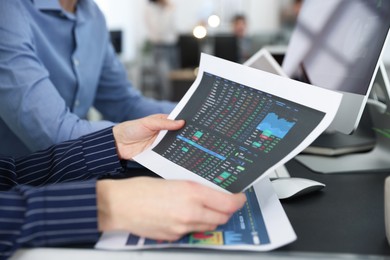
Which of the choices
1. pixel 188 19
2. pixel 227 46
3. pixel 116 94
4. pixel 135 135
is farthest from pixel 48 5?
pixel 188 19

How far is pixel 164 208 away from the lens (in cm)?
57

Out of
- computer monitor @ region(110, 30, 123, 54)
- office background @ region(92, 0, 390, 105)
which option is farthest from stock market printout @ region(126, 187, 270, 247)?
office background @ region(92, 0, 390, 105)

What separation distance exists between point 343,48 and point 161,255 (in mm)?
707

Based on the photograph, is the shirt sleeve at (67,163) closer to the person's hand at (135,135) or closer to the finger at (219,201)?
the person's hand at (135,135)

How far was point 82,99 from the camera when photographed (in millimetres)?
1378

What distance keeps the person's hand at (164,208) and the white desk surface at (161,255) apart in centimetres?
2

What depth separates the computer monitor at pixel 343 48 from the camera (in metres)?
0.90

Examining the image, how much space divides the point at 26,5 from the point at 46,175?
0.57 metres

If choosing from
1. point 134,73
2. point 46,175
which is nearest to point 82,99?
point 46,175

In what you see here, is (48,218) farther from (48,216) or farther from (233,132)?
(233,132)

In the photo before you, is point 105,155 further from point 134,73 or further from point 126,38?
point 126,38

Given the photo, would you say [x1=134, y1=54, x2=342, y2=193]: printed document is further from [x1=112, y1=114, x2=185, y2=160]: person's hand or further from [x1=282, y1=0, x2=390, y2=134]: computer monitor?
[x1=282, y1=0, x2=390, y2=134]: computer monitor

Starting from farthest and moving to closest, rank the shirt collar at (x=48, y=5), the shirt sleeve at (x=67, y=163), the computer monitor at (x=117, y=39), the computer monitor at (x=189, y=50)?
the computer monitor at (x=189, y=50), the computer monitor at (x=117, y=39), the shirt collar at (x=48, y=5), the shirt sleeve at (x=67, y=163)

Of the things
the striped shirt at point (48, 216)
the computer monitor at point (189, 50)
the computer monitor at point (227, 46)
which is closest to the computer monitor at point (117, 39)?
the computer monitor at point (189, 50)
